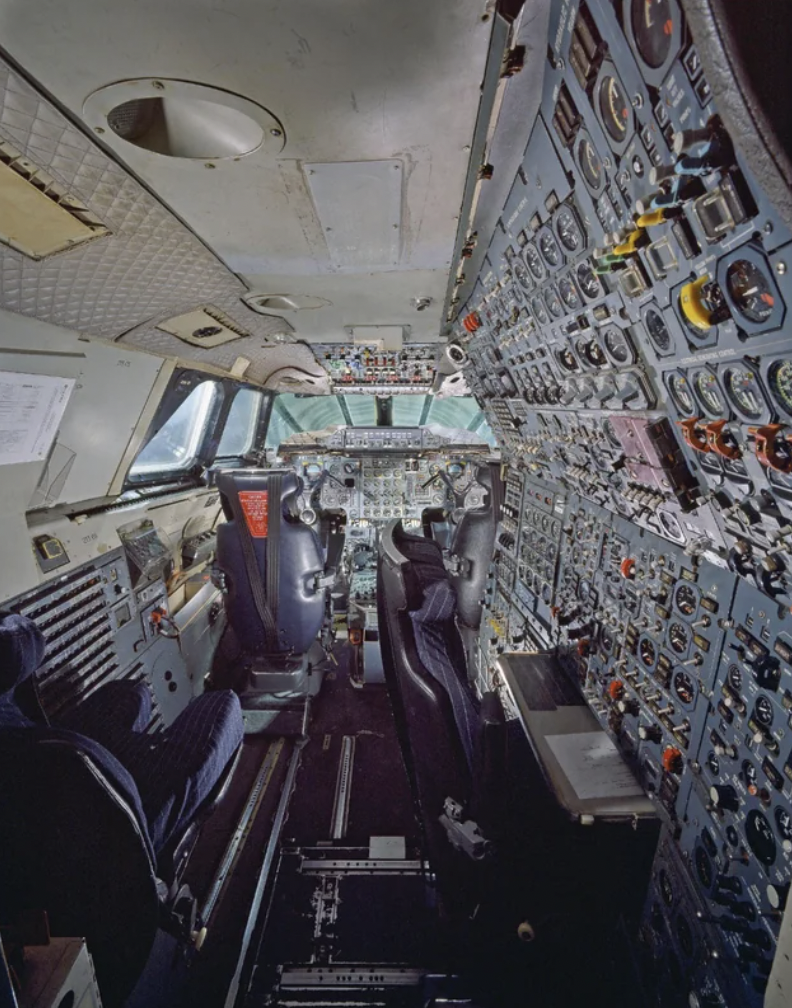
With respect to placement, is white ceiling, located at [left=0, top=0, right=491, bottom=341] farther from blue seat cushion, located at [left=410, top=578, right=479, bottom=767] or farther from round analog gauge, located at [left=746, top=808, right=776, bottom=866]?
round analog gauge, located at [left=746, top=808, right=776, bottom=866]

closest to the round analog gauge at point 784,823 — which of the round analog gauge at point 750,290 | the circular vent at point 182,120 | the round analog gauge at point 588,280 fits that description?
the round analog gauge at point 750,290

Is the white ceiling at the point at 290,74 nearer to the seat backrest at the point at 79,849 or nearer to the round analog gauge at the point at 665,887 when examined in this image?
the seat backrest at the point at 79,849

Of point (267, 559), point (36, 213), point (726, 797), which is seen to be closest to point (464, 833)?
point (726, 797)

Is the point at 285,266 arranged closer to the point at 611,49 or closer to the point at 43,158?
the point at 43,158

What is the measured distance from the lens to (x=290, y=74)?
110 centimetres

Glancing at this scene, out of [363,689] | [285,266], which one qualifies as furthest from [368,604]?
[285,266]

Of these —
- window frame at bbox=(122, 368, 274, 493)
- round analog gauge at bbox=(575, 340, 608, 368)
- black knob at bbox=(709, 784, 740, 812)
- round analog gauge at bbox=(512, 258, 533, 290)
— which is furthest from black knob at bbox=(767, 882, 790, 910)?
window frame at bbox=(122, 368, 274, 493)

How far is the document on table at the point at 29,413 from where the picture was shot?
7.13 feet

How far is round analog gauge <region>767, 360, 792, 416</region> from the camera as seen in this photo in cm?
101

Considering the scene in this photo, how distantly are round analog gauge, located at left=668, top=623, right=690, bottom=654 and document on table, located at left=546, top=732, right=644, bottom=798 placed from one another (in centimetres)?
59

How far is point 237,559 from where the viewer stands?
3.55m

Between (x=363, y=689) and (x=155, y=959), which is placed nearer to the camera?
(x=155, y=959)

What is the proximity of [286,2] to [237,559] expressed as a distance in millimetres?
3129

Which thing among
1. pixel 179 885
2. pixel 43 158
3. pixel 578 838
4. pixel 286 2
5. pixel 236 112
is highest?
pixel 43 158
